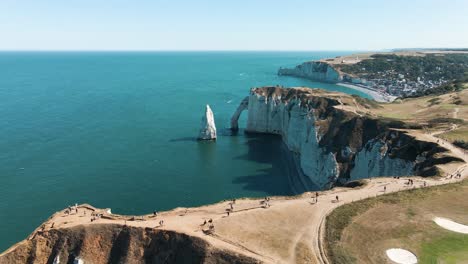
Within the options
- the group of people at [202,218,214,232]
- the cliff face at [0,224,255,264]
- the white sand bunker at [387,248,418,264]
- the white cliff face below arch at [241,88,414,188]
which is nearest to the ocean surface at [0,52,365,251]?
the white cliff face below arch at [241,88,414,188]

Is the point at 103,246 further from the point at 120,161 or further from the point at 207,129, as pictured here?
the point at 207,129

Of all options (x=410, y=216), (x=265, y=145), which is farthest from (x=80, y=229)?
(x=265, y=145)

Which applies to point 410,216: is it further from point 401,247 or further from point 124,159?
point 124,159

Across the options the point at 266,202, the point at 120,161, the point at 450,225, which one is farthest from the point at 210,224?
the point at 120,161

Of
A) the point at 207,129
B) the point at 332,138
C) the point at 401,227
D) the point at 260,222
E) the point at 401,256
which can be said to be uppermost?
the point at 260,222

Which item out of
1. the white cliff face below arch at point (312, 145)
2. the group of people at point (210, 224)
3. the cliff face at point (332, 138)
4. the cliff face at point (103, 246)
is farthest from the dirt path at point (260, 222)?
the white cliff face below arch at point (312, 145)

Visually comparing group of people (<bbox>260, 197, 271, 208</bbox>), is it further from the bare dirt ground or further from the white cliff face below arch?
the white cliff face below arch

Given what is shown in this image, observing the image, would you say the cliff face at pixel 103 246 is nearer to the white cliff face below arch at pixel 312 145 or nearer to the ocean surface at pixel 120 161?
the ocean surface at pixel 120 161
